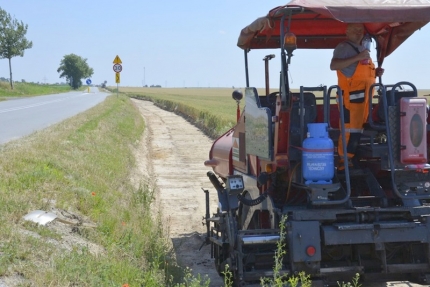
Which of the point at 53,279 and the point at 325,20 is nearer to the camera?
the point at 53,279

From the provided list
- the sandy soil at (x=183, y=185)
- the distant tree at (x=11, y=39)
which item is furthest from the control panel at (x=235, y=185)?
the distant tree at (x=11, y=39)

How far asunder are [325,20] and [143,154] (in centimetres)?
1240

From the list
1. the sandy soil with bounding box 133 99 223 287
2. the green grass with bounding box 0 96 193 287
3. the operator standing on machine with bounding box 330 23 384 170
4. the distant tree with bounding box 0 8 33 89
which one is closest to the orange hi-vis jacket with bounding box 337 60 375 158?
the operator standing on machine with bounding box 330 23 384 170

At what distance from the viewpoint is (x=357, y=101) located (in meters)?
6.36

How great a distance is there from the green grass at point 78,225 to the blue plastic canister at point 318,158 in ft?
5.19

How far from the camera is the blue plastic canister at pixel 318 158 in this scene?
5.93m

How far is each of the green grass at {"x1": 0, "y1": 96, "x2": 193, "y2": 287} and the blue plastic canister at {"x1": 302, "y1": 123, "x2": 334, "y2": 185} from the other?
62.3 inches

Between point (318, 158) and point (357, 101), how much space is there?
2.69ft

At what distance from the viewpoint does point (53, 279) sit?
510 cm

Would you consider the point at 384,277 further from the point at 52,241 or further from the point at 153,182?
the point at 153,182

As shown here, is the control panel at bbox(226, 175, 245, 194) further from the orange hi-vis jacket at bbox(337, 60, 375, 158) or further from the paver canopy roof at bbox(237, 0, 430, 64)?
the paver canopy roof at bbox(237, 0, 430, 64)

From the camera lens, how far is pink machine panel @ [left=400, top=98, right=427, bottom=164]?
5.91m

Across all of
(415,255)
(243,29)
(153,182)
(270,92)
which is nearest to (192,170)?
(153,182)

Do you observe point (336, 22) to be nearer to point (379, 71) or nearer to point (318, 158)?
point (379, 71)
